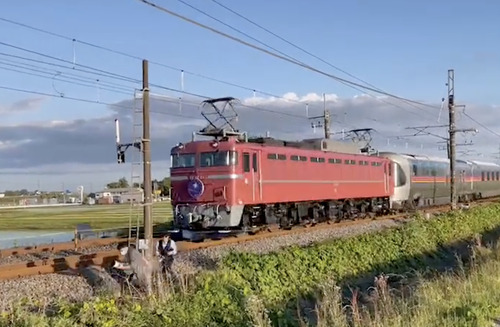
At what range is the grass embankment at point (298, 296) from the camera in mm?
9398

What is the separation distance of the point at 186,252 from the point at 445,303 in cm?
862

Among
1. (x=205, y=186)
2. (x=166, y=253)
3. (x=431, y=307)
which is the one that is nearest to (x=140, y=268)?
(x=166, y=253)

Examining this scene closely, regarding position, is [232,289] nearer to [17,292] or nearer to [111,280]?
[111,280]

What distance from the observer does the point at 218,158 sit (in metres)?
22.7

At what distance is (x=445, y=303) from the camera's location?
1086 centimetres

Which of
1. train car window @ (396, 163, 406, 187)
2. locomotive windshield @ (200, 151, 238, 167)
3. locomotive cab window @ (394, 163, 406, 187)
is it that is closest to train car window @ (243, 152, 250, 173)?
locomotive windshield @ (200, 151, 238, 167)

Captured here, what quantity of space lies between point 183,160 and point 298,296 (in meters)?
9.95

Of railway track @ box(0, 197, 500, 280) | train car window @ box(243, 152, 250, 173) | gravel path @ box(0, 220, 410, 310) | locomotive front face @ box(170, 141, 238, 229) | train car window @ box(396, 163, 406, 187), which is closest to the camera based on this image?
gravel path @ box(0, 220, 410, 310)

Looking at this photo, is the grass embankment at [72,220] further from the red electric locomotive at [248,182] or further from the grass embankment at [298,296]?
the grass embankment at [298,296]

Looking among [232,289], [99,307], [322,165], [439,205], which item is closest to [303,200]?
[322,165]

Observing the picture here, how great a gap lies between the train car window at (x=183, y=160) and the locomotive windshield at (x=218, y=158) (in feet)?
1.60

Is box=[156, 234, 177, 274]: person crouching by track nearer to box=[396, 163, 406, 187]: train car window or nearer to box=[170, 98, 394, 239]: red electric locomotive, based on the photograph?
box=[170, 98, 394, 239]: red electric locomotive

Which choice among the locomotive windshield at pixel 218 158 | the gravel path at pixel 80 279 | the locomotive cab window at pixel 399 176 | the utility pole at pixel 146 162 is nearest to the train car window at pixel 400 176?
the locomotive cab window at pixel 399 176

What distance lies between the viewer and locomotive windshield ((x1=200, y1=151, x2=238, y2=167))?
22.5 m
